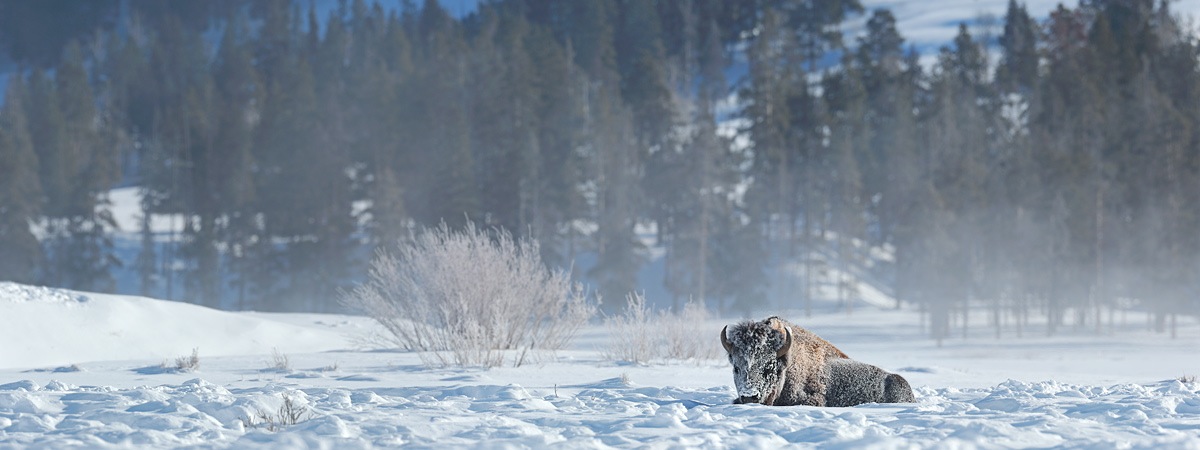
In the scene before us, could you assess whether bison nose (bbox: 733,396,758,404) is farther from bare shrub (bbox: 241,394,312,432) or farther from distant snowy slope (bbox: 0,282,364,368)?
distant snowy slope (bbox: 0,282,364,368)

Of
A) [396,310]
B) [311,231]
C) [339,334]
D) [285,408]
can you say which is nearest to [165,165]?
[311,231]

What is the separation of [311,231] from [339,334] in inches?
1130

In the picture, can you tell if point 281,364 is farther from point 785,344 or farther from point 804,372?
point 785,344

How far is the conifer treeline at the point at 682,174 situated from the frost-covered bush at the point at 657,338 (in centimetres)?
2804

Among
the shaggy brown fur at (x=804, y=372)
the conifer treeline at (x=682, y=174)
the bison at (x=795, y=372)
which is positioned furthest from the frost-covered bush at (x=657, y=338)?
the conifer treeline at (x=682, y=174)

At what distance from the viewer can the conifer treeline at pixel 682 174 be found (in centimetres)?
4516

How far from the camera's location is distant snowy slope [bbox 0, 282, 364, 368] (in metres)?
16.7

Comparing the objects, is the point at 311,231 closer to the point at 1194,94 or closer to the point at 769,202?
the point at 769,202

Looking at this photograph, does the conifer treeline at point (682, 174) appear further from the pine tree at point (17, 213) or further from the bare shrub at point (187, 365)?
the bare shrub at point (187, 365)

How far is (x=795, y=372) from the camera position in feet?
25.7

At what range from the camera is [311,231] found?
5072 cm

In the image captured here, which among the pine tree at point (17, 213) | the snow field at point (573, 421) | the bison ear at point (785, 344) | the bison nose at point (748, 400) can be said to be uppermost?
the pine tree at point (17, 213)

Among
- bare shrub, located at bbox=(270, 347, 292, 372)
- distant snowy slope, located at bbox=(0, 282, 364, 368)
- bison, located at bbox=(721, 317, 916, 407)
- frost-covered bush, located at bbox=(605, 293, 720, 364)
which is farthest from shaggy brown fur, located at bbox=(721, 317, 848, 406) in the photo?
distant snowy slope, located at bbox=(0, 282, 364, 368)

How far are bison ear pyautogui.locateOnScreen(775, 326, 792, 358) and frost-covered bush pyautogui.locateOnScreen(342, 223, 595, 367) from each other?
22.9 ft
